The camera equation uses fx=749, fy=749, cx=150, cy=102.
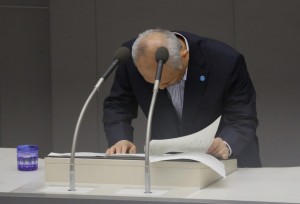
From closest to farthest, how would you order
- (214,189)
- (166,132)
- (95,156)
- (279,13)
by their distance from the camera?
(214,189)
(95,156)
(166,132)
(279,13)

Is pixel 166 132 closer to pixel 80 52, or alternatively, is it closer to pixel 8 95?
pixel 80 52

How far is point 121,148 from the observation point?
126 inches

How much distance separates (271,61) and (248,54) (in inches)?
7.7

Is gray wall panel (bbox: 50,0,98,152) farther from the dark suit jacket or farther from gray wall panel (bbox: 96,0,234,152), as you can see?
the dark suit jacket

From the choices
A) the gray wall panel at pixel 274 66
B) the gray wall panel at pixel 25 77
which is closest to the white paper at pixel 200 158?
the gray wall panel at pixel 274 66

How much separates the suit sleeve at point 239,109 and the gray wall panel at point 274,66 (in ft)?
7.96

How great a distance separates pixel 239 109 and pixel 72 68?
3060 mm

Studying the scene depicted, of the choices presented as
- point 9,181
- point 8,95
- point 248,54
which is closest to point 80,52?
point 8,95

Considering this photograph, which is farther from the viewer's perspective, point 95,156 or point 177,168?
point 95,156

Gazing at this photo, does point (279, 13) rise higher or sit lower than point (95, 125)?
higher

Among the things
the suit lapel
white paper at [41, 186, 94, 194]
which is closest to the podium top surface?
white paper at [41, 186, 94, 194]

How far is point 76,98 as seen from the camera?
6.40m

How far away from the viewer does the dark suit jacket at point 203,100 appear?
11.7 feet

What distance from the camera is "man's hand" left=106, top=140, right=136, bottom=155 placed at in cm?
317
